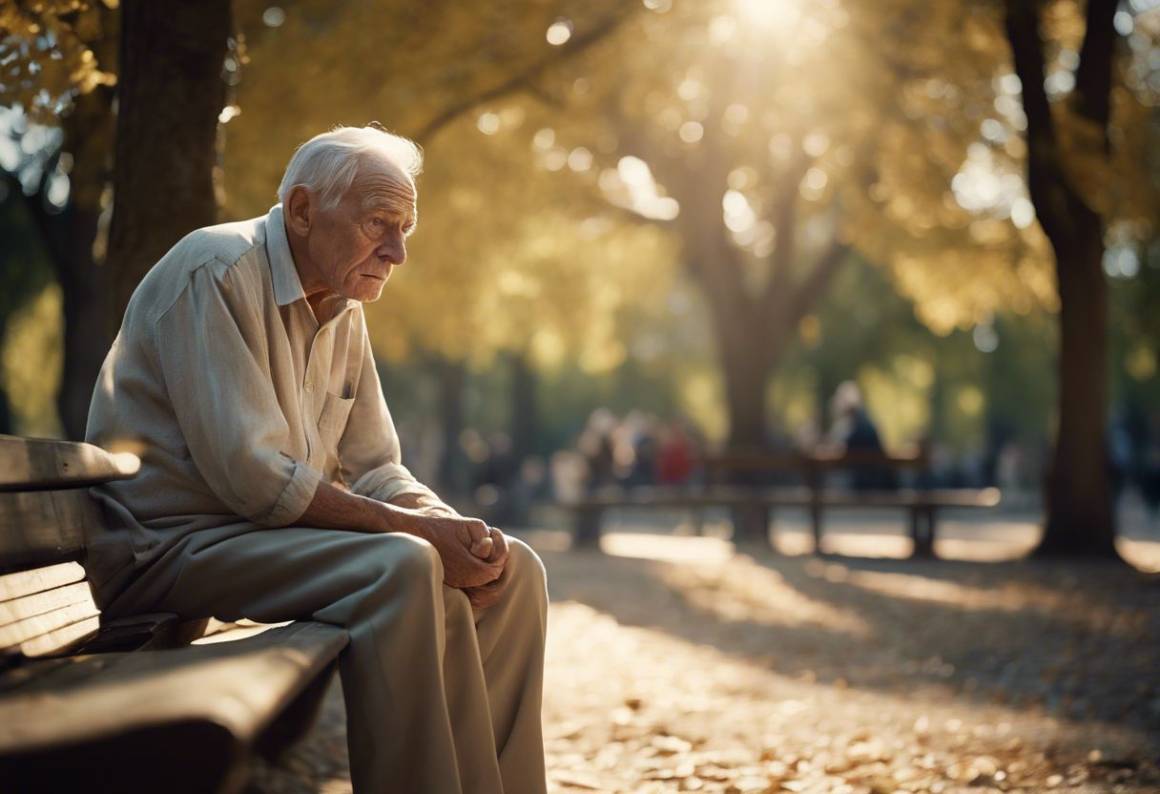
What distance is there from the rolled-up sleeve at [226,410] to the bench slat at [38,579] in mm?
337

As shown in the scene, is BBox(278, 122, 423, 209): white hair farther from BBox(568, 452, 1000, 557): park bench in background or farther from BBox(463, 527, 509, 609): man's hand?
BBox(568, 452, 1000, 557): park bench in background

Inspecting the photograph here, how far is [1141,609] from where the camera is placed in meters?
9.65

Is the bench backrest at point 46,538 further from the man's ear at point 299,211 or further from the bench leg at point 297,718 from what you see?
the man's ear at point 299,211

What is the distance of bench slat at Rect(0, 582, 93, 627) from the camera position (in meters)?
2.57

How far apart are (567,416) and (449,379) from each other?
24.0m

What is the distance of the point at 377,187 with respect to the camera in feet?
11.0

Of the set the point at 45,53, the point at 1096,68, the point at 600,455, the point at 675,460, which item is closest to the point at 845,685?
the point at 45,53

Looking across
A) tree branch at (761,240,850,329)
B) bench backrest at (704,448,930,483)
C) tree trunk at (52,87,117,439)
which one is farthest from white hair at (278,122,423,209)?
tree branch at (761,240,850,329)

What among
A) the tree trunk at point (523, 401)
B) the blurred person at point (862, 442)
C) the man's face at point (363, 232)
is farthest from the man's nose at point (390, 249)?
the tree trunk at point (523, 401)

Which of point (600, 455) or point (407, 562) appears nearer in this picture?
point (407, 562)

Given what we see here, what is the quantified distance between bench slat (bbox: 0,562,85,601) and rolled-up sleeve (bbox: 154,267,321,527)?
13.3 inches

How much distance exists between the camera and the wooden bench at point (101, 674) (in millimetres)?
1683

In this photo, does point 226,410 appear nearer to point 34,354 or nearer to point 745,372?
point 745,372

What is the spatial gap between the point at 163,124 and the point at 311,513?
2.57 meters
